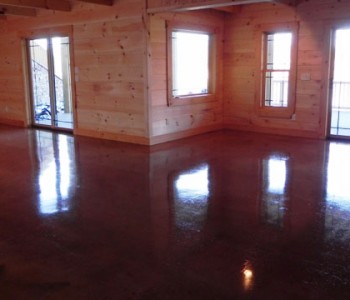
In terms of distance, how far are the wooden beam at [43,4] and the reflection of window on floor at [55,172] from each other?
2.41 metres

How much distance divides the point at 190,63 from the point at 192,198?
429 cm

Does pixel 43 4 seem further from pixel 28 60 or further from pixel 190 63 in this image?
pixel 190 63

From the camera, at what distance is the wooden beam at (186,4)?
5.25 meters

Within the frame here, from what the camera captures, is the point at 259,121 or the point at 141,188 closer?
the point at 141,188

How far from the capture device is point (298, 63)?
289 inches

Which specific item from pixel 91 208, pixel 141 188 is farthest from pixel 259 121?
pixel 91 208

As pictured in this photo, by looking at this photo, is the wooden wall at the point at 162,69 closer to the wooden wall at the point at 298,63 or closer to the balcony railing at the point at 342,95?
the wooden wall at the point at 298,63

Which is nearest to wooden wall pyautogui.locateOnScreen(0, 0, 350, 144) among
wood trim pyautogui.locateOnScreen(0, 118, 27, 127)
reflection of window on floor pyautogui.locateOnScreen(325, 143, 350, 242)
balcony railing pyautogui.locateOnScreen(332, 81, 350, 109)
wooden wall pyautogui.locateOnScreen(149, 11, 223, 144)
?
wooden wall pyautogui.locateOnScreen(149, 11, 223, 144)

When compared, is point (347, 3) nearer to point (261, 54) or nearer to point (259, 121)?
point (261, 54)

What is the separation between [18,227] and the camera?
3.34 metres

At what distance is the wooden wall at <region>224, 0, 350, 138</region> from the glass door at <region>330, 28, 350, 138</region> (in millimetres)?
196

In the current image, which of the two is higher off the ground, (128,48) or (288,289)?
(128,48)

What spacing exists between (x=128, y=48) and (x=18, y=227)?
422 centimetres

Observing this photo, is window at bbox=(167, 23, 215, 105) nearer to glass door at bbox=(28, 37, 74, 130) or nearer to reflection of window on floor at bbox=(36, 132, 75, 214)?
reflection of window on floor at bbox=(36, 132, 75, 214)
